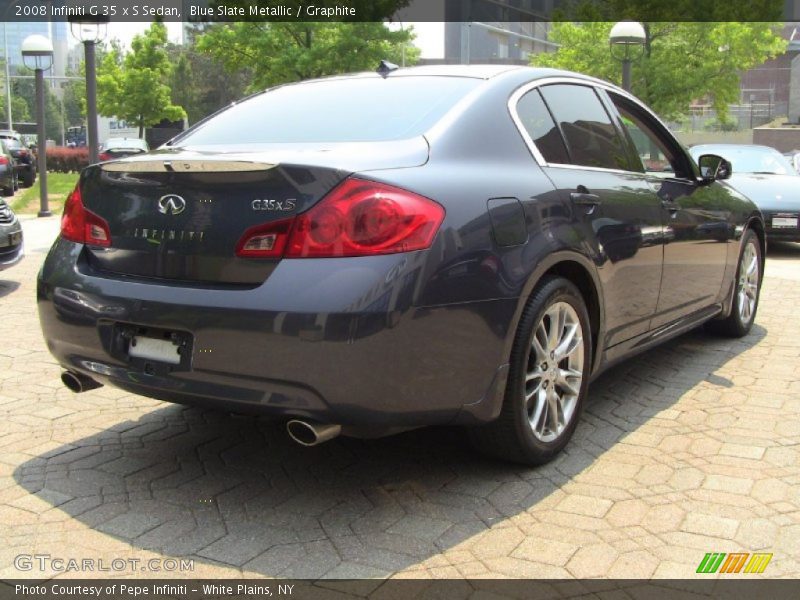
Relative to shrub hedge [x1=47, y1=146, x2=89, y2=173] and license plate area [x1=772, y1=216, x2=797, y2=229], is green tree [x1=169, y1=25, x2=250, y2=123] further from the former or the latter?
license plate area [x1=772, y1=216, x2=797, y2=229]

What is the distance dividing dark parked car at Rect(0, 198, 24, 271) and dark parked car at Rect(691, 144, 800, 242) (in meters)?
7.51

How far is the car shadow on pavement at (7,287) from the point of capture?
7555mm

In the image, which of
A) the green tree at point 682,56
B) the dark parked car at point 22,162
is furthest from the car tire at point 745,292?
the dark parked car at point 22,162

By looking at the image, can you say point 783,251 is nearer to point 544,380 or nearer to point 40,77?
point 544,380

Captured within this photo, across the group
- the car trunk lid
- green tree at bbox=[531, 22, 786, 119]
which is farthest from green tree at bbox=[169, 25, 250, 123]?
the car trunk lid

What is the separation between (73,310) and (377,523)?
1.40 m

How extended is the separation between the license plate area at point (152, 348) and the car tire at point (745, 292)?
403cm

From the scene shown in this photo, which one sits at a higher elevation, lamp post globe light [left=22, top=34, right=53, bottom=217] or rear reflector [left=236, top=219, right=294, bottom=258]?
lamp post globe light [left=22, top=34, right=53, bottom=217]

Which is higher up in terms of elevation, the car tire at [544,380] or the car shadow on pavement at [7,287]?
the car tire at [544,380]

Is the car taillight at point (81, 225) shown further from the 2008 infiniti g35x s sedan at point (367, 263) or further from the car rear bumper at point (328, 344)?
the car rear bumper at point (328, 344)

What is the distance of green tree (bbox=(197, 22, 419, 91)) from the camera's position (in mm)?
28688

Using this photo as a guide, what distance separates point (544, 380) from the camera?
3.48 m

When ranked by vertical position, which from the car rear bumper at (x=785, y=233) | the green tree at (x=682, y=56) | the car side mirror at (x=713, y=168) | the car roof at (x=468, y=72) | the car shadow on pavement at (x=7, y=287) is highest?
the green tree at (x=682, y=56)

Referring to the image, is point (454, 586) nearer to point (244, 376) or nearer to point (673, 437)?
point (244, 376)
